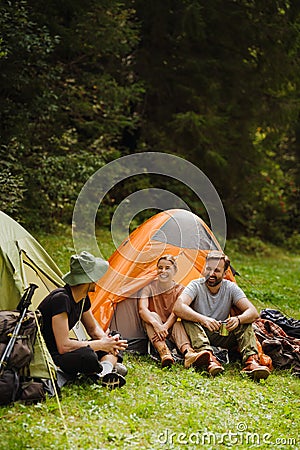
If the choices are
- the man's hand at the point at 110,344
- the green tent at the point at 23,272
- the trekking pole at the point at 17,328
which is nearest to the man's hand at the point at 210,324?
the man's hand at the point at 110,344

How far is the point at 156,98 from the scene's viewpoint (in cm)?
1596

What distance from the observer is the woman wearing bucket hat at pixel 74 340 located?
5102 mm

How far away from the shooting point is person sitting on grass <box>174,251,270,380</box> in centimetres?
601

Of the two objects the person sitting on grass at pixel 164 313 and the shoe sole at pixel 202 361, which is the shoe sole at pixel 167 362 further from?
the shoe sole at pixel 202 361

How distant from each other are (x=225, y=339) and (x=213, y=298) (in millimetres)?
401

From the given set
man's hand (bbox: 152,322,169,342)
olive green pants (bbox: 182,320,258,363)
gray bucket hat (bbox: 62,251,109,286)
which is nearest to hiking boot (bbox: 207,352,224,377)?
olive green pants (bbox: 182,320,258,363)

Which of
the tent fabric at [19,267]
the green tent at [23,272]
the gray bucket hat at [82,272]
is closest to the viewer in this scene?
the green tent at [23,272]

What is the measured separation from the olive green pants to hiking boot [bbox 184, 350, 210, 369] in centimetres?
12

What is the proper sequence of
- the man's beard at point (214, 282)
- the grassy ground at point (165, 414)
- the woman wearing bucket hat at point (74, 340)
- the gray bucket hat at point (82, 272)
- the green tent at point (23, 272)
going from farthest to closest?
the man's beard at point (214, 282)
the gray bucket hat at point (82, 272)
the woman wearing bucket hat at point (74, 340)
the green tent at point (23, 272)
the grassy ground at point (165, 414)

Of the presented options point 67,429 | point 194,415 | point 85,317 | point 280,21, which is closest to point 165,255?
point 85,317

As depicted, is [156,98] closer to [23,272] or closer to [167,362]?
[167,362]

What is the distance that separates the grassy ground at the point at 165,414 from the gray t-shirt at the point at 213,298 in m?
0.54

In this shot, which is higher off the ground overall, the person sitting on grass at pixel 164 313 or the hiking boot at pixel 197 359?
the person sitting on grass at pixel 164 313

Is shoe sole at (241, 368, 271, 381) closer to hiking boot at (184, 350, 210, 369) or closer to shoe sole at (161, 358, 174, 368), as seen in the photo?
hiking boot at (184, 350, 210, 369)
